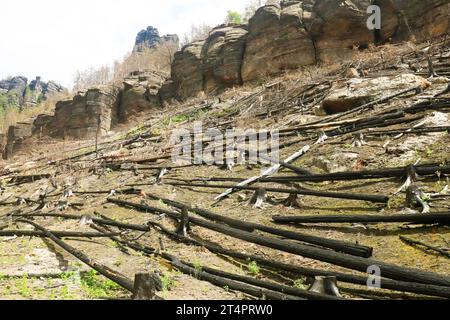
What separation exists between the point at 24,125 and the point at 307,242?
149 ft

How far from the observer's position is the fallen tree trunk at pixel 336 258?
14.1 feet

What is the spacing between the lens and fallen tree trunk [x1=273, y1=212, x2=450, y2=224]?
5723 millimetres

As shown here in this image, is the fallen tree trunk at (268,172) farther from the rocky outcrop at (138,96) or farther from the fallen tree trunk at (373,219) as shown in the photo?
the rocky outcrop at (138,96)

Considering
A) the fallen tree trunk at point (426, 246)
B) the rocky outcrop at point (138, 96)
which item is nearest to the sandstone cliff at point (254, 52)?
the rocky outcrop at point (138, 96)

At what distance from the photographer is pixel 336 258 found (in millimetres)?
5152

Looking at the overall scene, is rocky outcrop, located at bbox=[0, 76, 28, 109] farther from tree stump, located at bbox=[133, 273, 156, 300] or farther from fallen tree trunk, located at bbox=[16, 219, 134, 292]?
tree stump, located at bbox=[133, 273, 156, 300]

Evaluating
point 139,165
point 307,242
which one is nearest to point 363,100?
point 139,165

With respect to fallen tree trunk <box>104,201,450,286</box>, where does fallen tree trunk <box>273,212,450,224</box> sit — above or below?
above

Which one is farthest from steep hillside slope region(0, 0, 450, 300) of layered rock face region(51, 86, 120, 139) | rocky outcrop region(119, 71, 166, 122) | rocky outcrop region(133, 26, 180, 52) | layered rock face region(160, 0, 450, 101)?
rocky outcrop region(133, 26, 180, 52)

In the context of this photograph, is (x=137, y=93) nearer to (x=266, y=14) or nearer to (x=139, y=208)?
(x=266, y=14)

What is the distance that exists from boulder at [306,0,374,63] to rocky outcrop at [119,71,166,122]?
17.5m

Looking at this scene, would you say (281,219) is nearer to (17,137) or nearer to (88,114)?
(88,114)

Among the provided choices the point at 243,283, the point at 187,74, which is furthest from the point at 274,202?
the point at 187,74

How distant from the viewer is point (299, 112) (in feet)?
58.8
